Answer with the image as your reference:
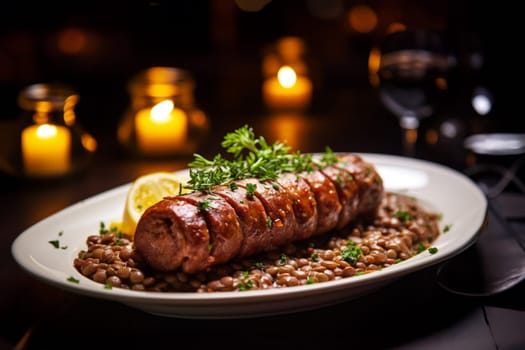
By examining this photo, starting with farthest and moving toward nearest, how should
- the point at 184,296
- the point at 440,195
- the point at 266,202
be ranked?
the point at 440,195
the point at 266,202
the point at 184,296

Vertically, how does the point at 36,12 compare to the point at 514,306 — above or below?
above

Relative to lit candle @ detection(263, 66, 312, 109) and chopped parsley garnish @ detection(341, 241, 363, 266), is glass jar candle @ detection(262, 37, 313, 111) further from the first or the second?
chopped parsley garnish @ detection(341, 241, 363, 266)

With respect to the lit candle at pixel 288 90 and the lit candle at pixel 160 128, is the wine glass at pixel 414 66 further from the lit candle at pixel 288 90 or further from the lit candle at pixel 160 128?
the lit candle at pixel 288 90

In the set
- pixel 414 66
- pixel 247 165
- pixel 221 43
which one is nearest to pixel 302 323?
pixel 247 165

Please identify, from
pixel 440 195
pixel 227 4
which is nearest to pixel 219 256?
pixel 440 195

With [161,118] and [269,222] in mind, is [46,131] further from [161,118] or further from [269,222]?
[269,222]

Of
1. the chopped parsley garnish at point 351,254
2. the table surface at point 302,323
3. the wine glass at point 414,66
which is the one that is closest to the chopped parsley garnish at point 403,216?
the table surface at point 302,323

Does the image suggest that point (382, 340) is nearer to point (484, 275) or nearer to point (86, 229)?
point (484, 275)
